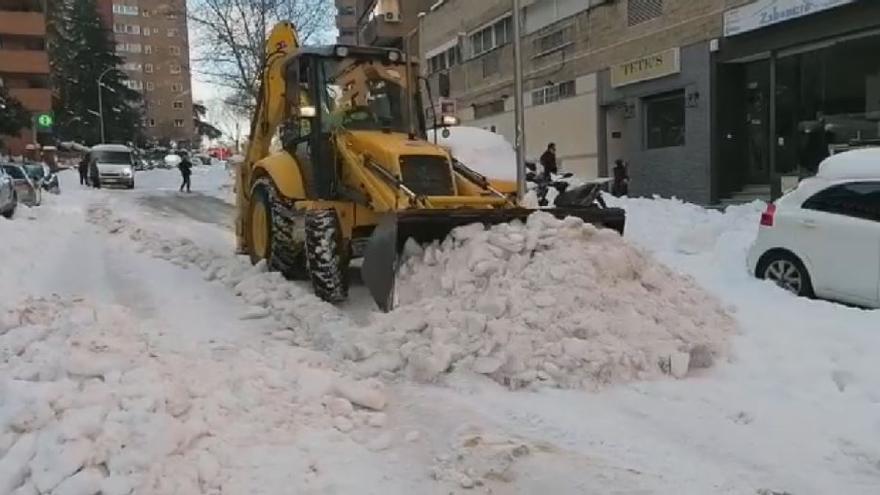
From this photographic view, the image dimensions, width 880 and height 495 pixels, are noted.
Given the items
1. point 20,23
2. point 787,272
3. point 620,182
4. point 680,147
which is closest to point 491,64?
point 620,182

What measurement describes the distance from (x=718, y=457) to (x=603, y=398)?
1032 millimetres

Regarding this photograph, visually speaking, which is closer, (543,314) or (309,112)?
(543,314)

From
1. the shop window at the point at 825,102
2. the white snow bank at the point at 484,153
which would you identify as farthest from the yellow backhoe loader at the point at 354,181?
the shop window at the point at 825,102

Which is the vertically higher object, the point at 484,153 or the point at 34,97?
the point at 34,97

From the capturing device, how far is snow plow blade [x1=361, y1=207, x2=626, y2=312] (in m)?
7.30

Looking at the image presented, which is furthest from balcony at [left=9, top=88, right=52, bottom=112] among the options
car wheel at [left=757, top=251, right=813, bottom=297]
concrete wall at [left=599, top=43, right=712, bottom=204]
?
car wheel at [left=757, top=251, right=813, bottom=297]

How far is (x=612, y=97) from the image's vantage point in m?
24.0

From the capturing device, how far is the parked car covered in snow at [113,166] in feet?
130

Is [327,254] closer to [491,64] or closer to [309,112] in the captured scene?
[309,112]

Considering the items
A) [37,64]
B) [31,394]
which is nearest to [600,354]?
[31,394]

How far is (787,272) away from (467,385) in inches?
201

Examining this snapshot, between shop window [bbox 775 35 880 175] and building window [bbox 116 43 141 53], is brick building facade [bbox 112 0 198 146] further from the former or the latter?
shop window [bbox 775 35 880 175]

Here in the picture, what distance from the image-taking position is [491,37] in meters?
32.6

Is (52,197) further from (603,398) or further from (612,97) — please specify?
(603,398)
